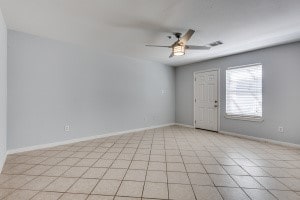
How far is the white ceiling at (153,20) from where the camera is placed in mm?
2322

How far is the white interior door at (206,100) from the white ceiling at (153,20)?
67.0 inches

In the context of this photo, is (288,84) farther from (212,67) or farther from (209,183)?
(209,183)

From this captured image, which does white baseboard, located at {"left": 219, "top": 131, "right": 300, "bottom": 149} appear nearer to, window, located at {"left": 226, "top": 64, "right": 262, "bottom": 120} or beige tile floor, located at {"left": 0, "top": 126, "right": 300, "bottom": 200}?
beige tile floor, located at {"left": 0, "top": 126, "right": 300, "bottom": 200}

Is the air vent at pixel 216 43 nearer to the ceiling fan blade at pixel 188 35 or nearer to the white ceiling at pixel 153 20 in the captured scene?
the white ceiling at pixel 153 20

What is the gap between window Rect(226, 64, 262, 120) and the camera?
4.38 meters

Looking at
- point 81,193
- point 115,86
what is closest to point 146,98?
point 115,86

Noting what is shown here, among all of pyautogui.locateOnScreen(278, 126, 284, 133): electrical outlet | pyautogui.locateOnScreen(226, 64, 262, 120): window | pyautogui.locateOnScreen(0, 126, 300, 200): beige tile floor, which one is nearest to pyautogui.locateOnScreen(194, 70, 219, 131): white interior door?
pyautogui.locateOnScreen(226, 64, 262, 120): window

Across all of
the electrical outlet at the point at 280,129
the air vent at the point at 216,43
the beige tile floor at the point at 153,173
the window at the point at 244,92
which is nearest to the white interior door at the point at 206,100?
the window at the point at 244,92

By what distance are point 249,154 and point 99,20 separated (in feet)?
12.5

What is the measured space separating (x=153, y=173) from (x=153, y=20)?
247 centimetres

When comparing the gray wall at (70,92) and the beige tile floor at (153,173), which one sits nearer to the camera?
the beige tile floor at (153,173)

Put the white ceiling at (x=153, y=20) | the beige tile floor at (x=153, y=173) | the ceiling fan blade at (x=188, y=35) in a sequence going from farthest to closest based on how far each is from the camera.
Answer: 1. the ceiling fan blade at (x=188, y=35)
2. the white ceiling at (x=153, y=20)
3. the beige tile floor at (x=153, y=173)

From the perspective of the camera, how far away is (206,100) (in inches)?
222

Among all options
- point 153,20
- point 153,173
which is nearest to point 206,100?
point 153,20
